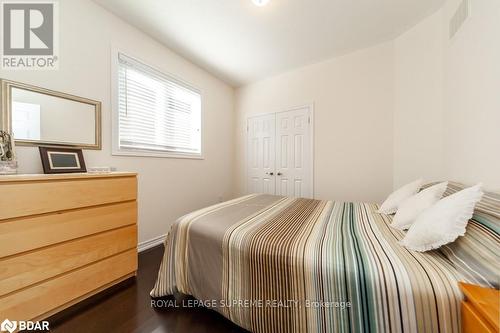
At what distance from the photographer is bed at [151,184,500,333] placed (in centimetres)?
66

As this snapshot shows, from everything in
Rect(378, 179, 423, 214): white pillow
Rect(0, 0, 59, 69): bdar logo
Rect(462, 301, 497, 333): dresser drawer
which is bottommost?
Rect(462, 301, 497, 333): dresser drawer

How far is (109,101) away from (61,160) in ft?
2.54

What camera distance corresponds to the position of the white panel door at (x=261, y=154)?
335 centimetres

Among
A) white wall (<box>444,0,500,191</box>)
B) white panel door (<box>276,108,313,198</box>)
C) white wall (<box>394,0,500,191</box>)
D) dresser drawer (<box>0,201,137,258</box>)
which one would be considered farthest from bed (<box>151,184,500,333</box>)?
white panel door (<box>276,108,313,198</box>)

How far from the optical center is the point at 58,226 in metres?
1.21

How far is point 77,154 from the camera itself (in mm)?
1628

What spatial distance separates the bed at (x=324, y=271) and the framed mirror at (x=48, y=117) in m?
1.36

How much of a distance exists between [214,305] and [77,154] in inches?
68.8

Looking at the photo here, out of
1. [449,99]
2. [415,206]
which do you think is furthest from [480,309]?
[449,99]

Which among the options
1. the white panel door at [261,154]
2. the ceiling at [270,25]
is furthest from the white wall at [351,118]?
the white panel door at [261,154]

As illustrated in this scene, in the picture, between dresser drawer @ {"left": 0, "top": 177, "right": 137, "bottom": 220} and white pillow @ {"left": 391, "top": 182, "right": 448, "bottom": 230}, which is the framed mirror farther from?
white pillow @ {"left": 391, "top": 182, "right": 448, "bottom": 230}

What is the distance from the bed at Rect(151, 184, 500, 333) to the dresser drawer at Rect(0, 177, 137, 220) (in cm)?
68

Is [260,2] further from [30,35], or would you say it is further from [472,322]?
[472,322]

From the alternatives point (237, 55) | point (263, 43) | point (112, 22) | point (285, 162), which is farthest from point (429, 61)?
point (112, 22)
